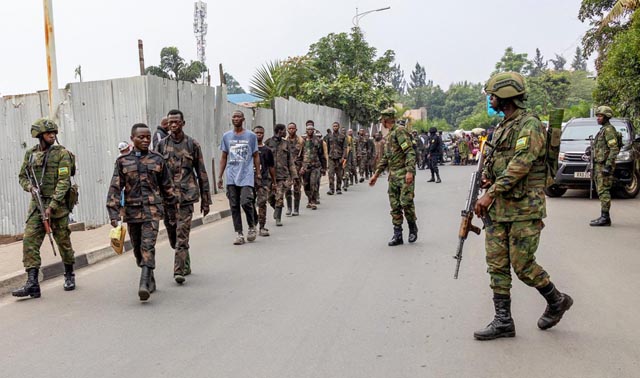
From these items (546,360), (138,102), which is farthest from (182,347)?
(138,102)

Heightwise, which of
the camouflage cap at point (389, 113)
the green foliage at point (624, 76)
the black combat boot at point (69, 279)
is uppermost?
the green foliage at point (624, 76)

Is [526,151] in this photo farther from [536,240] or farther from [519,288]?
[519,288]

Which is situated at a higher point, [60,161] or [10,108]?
[10,108]

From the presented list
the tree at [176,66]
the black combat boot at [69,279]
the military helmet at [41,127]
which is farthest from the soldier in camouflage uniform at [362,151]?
the tree at [176,66]

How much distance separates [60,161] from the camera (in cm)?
651

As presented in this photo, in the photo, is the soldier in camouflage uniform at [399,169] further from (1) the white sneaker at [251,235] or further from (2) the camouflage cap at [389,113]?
(1) the white sneaker at [251,235]

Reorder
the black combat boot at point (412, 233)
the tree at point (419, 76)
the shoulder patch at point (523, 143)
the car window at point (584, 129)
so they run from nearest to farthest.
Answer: the shoulder patch at point (523, 143)
the black combat boot at point (412, 233)
the car window at point (584, 129)
the tree at point (419, 76)

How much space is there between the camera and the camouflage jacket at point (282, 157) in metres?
11.7

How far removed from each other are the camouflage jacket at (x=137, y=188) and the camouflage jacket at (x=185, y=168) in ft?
2.14

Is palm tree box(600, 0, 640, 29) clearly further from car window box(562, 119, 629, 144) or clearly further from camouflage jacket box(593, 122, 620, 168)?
camouflage jacket box(593, 122, 620, 168)

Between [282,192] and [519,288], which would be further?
[282,192]

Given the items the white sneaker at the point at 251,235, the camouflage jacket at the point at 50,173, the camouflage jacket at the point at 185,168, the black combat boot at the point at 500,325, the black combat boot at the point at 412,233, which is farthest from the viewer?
the white sneaker at the point at 251,235

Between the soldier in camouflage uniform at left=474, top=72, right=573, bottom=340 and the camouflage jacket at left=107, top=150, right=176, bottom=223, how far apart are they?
126 inches

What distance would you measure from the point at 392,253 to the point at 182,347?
3.99m
